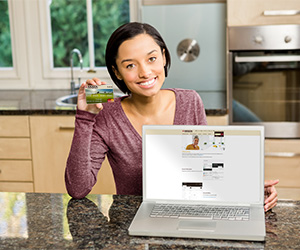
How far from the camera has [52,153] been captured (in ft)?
9.27

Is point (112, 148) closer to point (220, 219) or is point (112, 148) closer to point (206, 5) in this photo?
point (220, 219)

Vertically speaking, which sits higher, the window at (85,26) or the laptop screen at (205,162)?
the window at (85,26)

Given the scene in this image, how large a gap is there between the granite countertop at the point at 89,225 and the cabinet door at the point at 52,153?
1.31 meters

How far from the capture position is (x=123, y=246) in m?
1.10

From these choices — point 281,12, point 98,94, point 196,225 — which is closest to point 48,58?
point 281,12

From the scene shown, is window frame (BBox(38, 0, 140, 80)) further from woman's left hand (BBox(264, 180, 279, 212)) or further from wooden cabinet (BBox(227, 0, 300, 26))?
woman's left hand (BBox(264, 180, 279, 212))

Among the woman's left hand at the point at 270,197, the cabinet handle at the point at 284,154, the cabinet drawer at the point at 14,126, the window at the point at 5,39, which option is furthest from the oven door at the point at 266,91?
the window at the point at 5,39

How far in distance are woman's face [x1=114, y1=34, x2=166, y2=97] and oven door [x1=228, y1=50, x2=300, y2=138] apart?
4.28 ft

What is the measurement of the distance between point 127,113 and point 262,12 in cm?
141

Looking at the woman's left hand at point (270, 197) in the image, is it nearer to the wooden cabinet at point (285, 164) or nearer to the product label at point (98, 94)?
the product label at point (98, 94)

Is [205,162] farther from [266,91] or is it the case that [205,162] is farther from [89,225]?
[266,91]

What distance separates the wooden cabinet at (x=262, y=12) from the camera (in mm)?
2695

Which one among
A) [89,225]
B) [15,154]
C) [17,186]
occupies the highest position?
[89,225]

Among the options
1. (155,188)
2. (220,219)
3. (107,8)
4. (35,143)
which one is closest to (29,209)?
(155,188)
